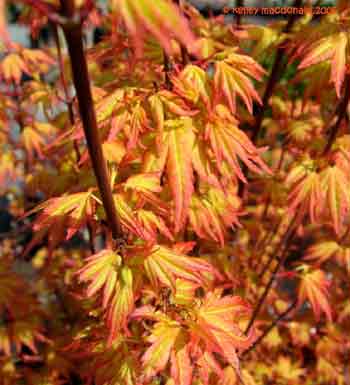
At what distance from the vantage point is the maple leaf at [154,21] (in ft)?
1.93

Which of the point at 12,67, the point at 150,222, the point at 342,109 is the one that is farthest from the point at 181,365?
the point at 12,67

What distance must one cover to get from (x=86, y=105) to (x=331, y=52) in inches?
32.4

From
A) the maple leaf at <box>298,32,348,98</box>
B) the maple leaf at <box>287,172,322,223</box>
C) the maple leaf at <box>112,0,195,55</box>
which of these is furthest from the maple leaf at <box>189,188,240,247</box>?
the maple leaf at <box>112,0,195,55</box>

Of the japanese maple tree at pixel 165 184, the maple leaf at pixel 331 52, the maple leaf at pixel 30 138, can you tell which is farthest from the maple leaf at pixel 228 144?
the maple leaf at pixel 30 138

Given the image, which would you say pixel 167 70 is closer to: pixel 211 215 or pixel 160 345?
pixel 211 215

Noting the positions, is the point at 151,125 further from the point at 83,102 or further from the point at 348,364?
the point at 348,364

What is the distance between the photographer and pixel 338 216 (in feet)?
4.77

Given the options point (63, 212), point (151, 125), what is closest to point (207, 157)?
point (151, 125)

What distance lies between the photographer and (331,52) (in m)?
1.33

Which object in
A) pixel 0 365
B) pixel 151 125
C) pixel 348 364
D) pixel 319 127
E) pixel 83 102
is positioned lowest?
pixel 348 364

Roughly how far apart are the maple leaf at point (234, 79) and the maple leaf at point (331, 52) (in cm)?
15

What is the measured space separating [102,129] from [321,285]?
1102mm

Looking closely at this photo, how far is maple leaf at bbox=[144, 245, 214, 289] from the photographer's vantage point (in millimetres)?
1109

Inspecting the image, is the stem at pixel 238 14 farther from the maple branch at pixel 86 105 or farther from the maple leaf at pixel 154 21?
the maple leaf at pixel 154 21
